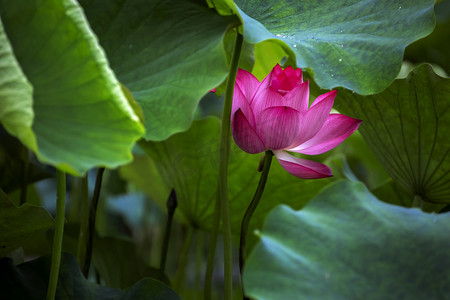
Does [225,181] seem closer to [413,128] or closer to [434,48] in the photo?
[413,128]

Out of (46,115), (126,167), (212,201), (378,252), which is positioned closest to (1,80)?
(46,115)

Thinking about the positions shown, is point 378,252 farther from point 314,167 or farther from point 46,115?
point 46,115

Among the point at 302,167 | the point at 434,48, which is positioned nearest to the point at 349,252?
the point at 302,167

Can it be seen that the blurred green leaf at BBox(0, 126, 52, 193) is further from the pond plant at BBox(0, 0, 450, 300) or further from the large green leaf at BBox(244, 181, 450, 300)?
the large green leaf at BBox(244, 181, 450, 300)

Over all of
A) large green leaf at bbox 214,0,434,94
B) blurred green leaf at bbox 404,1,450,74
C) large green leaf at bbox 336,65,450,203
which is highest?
large green leaf at bbox 214,0,434,94

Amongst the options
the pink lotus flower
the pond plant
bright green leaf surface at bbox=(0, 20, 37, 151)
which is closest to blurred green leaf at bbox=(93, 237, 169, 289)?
the pond plant

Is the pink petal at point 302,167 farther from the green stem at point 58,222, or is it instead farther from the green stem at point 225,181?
the green stem at point 58,222
